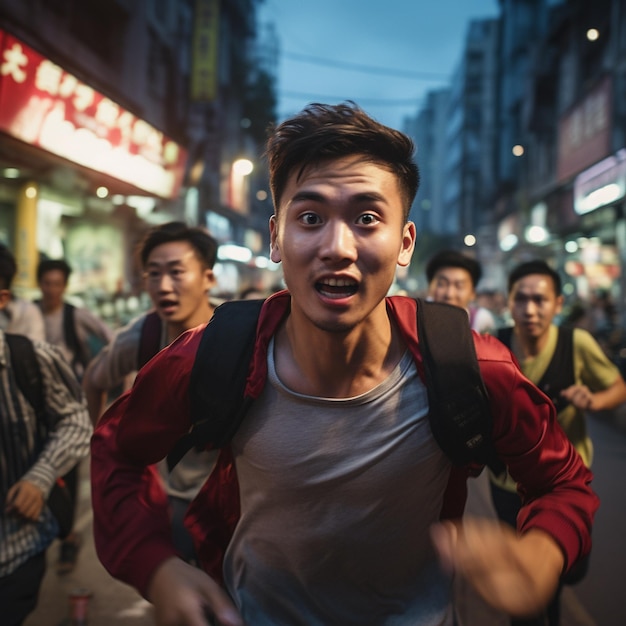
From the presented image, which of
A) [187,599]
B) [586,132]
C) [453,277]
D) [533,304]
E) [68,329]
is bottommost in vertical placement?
[187,599]

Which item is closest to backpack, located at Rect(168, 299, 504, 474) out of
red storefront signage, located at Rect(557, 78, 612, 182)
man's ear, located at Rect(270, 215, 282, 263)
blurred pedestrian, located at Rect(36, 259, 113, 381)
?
man's ear, located at Rect(270, 215, 282, 263)

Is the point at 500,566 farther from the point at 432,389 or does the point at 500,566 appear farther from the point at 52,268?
the point at 52,268

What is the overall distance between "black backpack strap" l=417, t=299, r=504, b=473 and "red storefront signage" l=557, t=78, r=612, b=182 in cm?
1749

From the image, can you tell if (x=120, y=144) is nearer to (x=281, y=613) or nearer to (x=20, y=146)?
(x=20, y=146)

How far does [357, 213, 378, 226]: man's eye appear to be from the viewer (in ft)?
6.66

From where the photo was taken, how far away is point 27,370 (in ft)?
10.5

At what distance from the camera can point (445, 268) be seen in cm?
650

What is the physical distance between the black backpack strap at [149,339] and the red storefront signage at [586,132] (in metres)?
16.2

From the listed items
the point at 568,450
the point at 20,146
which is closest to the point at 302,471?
the point at 568,450

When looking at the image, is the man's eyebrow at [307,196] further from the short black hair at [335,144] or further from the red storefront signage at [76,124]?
the red storefront signage at [76,124]

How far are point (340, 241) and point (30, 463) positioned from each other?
6.60 ft

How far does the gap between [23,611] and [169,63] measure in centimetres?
2264

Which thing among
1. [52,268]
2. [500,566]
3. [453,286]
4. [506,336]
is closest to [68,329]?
[52,268]

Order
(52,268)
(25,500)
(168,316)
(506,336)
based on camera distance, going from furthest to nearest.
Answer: (52,268) → (506,336) → (168,316) → (25,500)
